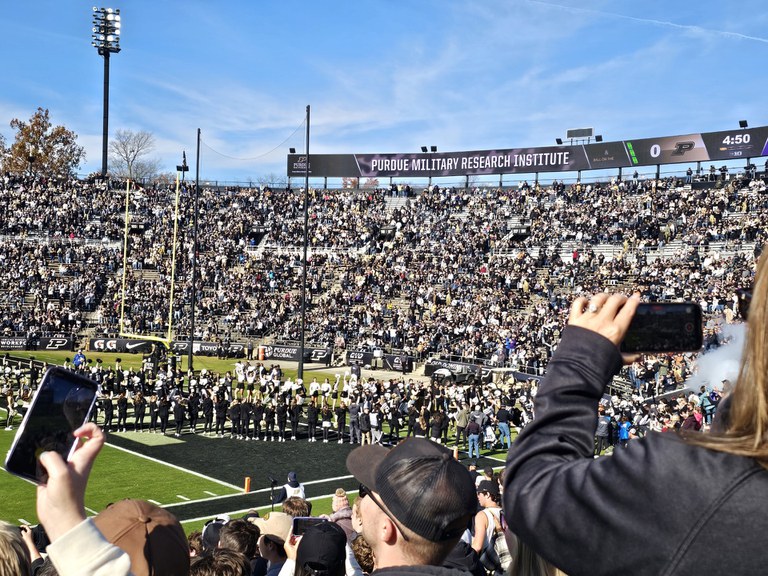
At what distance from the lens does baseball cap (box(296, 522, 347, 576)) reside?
13.4 ft

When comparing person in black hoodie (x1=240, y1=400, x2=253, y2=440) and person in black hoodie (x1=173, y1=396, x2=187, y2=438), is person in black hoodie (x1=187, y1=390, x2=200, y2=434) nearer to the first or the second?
person in black hoodie (x1=173, y1=396, x2=187, y2=438)

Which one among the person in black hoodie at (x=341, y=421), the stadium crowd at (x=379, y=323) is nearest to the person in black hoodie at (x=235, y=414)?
the stadium crowd at (x=379, y=323)

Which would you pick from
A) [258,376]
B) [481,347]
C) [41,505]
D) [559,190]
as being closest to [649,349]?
[41,505]

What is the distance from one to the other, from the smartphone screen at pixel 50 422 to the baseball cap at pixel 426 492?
100 cm

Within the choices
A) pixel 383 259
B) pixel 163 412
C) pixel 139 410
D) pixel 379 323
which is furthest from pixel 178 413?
pixel 383 259

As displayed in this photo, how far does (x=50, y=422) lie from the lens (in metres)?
2.16

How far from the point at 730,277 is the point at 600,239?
12.1 m

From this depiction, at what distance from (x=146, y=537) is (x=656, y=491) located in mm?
1878

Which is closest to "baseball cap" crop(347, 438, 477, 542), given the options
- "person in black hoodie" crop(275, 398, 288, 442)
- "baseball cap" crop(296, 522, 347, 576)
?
"baseball cap" crop(296, 522, 347, 576)

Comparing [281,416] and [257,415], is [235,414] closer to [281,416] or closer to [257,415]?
[257,415]

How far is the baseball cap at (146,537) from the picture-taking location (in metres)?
2.66

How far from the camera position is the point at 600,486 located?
147 cm

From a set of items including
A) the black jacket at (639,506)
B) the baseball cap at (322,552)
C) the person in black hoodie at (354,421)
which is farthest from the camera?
the person in black hoodie at (354,421)

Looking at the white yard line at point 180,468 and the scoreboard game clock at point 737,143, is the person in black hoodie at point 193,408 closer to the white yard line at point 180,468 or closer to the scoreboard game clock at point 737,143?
the white yard line at point 180,468
